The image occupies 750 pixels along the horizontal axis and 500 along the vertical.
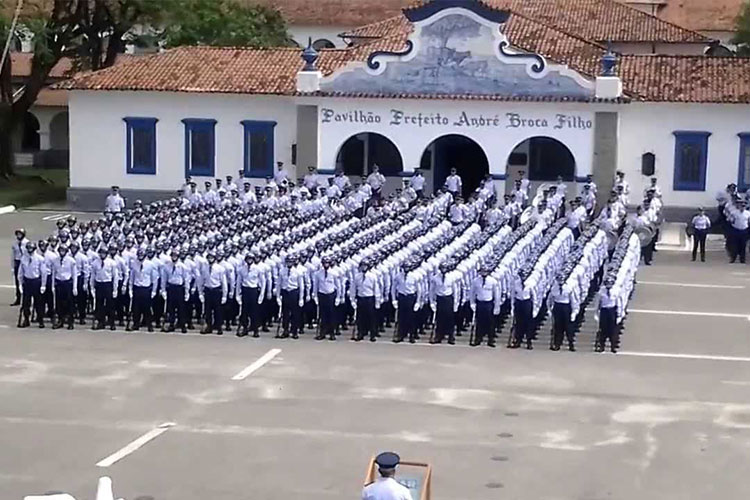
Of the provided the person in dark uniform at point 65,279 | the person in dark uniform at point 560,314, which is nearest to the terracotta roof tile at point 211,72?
the person in dark uniform at point 65,279

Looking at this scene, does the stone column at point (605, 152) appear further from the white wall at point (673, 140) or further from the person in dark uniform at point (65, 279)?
the person in dark uniform at point (65, 279)

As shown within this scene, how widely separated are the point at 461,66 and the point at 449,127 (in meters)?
1.52

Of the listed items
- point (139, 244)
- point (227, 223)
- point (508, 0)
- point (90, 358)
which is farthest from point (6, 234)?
point (508, 0)

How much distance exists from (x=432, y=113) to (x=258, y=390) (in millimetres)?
17436

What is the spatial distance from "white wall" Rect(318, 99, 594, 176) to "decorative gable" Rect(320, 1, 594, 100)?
32cm

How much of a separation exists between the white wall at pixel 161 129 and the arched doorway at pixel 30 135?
21899 millimetres

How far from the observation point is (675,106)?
32656mm

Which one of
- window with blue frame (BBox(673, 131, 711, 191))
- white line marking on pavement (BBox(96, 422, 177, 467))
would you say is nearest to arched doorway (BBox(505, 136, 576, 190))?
window with blue frame (BBox(673, 131, 711, 191))

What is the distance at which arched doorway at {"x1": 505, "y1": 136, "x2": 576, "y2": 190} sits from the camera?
33500 millimetres

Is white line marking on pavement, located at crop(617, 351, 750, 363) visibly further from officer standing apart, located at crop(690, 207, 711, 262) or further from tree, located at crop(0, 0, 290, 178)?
tree, located at crop(0, 0, 290, 178)

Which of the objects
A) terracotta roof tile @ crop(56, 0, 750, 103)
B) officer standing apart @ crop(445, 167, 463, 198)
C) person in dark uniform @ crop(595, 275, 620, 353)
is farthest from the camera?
terracotta roof tile @ crop(56, 0, 750, 103)

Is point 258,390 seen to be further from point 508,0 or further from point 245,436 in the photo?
point 508,0

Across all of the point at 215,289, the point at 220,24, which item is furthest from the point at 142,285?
the point at 220,24

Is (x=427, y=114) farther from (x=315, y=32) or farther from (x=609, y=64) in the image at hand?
(x=315, y=32)
